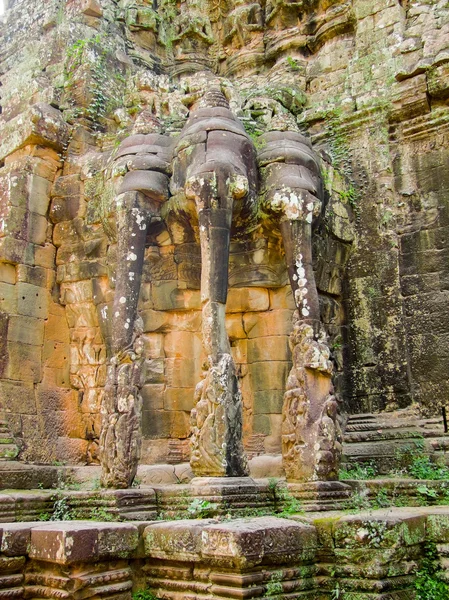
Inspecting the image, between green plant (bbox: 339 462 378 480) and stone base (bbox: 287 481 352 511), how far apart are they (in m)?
1.05

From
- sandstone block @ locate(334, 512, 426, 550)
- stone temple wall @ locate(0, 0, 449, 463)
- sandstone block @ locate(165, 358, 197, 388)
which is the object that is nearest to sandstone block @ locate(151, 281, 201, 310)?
stone temple wall @ locate(0, 0, 449, 463)

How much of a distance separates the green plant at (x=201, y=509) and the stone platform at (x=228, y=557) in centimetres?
34

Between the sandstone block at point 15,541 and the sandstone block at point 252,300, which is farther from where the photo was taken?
the sandstone block at point 252,300

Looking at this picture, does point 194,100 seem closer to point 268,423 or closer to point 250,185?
point 250,185

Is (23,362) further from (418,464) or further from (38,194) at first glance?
(418,464)

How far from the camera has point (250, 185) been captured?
25.0 feet

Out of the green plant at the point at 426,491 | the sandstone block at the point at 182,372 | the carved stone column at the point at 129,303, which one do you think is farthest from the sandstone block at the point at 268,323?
the green plant at the point at 426,491

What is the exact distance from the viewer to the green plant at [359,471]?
767cm

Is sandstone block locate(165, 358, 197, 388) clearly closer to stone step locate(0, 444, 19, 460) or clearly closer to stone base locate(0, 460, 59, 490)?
stone base locate(0, 460, 59, 490)

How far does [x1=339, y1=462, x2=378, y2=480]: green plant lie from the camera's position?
767 cm

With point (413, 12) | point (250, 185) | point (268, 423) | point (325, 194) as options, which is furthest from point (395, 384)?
point (413, 12)

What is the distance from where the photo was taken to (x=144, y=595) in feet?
18.7

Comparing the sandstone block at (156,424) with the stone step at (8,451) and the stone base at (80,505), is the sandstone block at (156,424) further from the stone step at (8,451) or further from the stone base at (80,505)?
the stone step at (8,451)

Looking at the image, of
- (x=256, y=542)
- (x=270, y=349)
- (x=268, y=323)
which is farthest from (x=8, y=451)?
(x=256, y=542)
